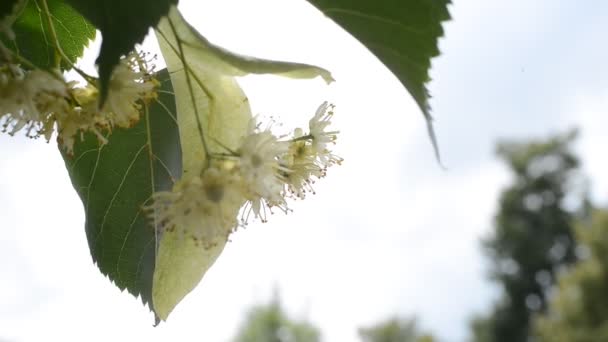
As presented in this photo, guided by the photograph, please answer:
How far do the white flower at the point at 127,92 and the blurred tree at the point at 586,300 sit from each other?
45.6 feet

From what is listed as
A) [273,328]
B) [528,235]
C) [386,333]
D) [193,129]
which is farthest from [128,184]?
[528,235]

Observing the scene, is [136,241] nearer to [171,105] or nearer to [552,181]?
[171,105]

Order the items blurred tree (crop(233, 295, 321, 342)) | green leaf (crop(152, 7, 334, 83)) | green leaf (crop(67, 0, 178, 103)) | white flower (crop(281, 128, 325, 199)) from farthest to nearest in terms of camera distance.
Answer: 1. blurred tree (crop(233, 295, 321, 342))
2. white flower (crop(281, 128, 325, 199))
3. green leaf (crop(152, 7, 334, 83))
4. green leaf (crop(67, 0, 178, 103))

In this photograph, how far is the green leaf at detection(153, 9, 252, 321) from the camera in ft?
2.08

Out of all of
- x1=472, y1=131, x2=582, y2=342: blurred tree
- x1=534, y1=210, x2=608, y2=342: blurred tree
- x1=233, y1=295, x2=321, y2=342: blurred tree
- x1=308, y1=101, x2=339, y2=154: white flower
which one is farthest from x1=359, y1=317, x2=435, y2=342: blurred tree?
x1=308, y1=101, x2=339, y2=154: white flower

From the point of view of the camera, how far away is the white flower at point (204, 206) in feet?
1.91

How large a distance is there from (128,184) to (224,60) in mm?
232

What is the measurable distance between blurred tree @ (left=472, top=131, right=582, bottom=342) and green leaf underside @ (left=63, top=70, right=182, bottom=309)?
18.9m

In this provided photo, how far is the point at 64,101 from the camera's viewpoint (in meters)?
0.59

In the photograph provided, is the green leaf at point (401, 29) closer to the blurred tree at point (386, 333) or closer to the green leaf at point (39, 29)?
the green leaf at point (39, 29)

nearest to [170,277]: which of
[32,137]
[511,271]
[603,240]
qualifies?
[32,137]

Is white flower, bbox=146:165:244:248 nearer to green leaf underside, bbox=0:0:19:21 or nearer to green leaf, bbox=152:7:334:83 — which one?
green leaf, bbox=152:7:334:83

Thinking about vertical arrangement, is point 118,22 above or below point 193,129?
above

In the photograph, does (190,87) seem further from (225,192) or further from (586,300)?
(586,300)
